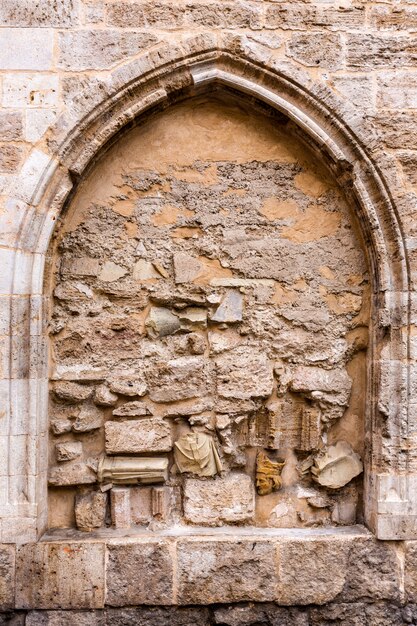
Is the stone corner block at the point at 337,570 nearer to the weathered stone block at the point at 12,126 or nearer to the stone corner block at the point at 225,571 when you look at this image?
the stone corner block at the point at 225,571

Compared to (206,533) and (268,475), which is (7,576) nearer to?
(206,533)

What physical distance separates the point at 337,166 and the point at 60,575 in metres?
2.89

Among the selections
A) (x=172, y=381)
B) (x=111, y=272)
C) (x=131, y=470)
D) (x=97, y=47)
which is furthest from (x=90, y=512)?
(x=97, y=47)

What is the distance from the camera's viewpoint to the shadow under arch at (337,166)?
306 centimetres

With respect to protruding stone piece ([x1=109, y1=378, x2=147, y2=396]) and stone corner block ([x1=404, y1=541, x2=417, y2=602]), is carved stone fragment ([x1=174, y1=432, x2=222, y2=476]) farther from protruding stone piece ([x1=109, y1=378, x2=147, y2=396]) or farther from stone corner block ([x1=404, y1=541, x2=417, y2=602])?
stone corner block ([x1=404, y1=541, x2=417, y2=602])

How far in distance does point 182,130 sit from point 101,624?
2976mm

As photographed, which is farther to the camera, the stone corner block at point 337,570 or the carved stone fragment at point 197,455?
the carved stone fragment at point 197,455

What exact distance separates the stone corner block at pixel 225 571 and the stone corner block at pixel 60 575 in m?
0.49

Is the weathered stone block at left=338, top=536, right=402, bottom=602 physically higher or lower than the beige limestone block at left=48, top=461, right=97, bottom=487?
lower

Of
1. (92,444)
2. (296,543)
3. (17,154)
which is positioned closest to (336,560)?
(296,543)

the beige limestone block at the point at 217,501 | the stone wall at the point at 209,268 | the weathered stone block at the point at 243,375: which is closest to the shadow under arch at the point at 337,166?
the stone wall at the point at 209,268

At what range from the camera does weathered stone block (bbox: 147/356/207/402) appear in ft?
10.9

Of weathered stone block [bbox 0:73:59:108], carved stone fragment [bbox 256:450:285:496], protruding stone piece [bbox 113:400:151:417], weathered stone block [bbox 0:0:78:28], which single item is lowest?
carved stone fragment [bbox 256:450:285:496]

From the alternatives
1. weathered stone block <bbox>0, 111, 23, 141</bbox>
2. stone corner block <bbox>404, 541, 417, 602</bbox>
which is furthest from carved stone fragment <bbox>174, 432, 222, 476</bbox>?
weathered stone block <bbox>0, 111, 23, 141</bbox>
